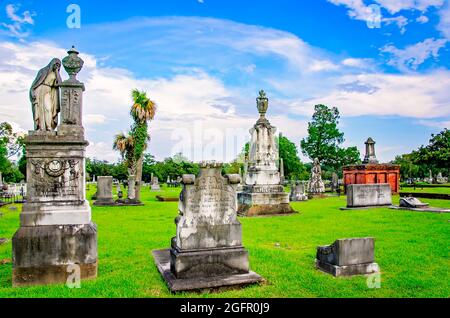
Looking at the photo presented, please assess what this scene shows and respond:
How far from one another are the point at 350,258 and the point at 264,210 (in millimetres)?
9104

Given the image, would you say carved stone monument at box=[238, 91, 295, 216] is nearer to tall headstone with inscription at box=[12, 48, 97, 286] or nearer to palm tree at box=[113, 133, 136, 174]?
tall headstone with inscription at box=[12, 48, 97, 286]

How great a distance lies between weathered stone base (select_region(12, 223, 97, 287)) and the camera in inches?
243

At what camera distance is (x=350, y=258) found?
6496 mm

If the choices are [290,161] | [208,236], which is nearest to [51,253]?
[208,236]

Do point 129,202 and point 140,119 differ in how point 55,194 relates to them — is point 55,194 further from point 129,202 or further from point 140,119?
point 140,119

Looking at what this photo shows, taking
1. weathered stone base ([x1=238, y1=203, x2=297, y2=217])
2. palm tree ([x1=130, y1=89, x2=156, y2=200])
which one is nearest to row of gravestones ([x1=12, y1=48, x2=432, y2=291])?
weathered stone base ([x1=238, y1=203, x2=297, y2=217])

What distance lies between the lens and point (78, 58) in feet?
23.7

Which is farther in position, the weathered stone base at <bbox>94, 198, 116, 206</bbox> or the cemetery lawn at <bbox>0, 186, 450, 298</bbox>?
the weathered stone base at <bbox>94, 198, 116, 206</bbox>

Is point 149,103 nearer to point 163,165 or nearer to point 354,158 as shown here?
point 354,158

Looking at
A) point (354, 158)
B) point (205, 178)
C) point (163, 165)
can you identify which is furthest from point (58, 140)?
point (163, 165)

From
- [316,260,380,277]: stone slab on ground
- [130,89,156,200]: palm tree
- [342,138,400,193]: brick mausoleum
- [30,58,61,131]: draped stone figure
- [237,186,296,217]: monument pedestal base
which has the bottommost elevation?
[316,260,380,277]: stone slab on ground

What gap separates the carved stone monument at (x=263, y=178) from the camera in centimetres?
1558
